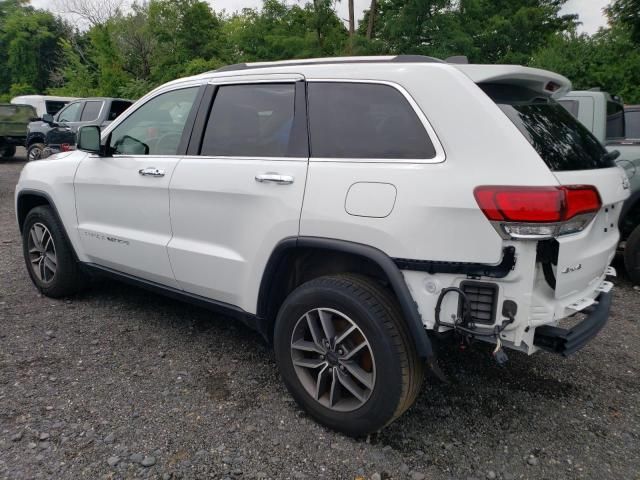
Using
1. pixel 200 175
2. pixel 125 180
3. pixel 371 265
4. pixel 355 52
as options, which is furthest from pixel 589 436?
pixel 355 52

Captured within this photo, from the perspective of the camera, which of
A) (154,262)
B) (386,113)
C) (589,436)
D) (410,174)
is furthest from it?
(154,262)

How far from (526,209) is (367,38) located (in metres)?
15.3

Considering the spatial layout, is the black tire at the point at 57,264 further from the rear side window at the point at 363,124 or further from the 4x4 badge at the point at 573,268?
the 4x4 badge at the point at 573,268

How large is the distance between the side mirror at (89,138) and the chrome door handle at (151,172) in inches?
21.0

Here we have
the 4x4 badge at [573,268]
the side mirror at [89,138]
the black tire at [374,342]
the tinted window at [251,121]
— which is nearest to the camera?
the 4x4 badge at [573,268]

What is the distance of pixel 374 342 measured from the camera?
2.41 m

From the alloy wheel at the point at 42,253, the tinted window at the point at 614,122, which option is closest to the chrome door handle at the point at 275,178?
the alloy wheel at the point at 42,253

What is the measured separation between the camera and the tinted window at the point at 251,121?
2918 mm

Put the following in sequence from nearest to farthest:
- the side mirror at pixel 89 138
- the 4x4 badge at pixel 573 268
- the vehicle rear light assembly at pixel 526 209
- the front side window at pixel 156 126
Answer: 1. the vehicle rear light assembly at pixel 526 209
2. the 4x4 badge at pixel 573 268
3. the front side window at pixel 156 126
4. the side mirror at pixel 89 138

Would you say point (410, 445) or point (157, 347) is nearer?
point (410, 445)

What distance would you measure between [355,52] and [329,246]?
14669 millimetres

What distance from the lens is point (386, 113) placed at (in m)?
2.52

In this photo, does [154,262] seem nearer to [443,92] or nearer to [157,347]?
[157,347]

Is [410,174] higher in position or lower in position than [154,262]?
higher
